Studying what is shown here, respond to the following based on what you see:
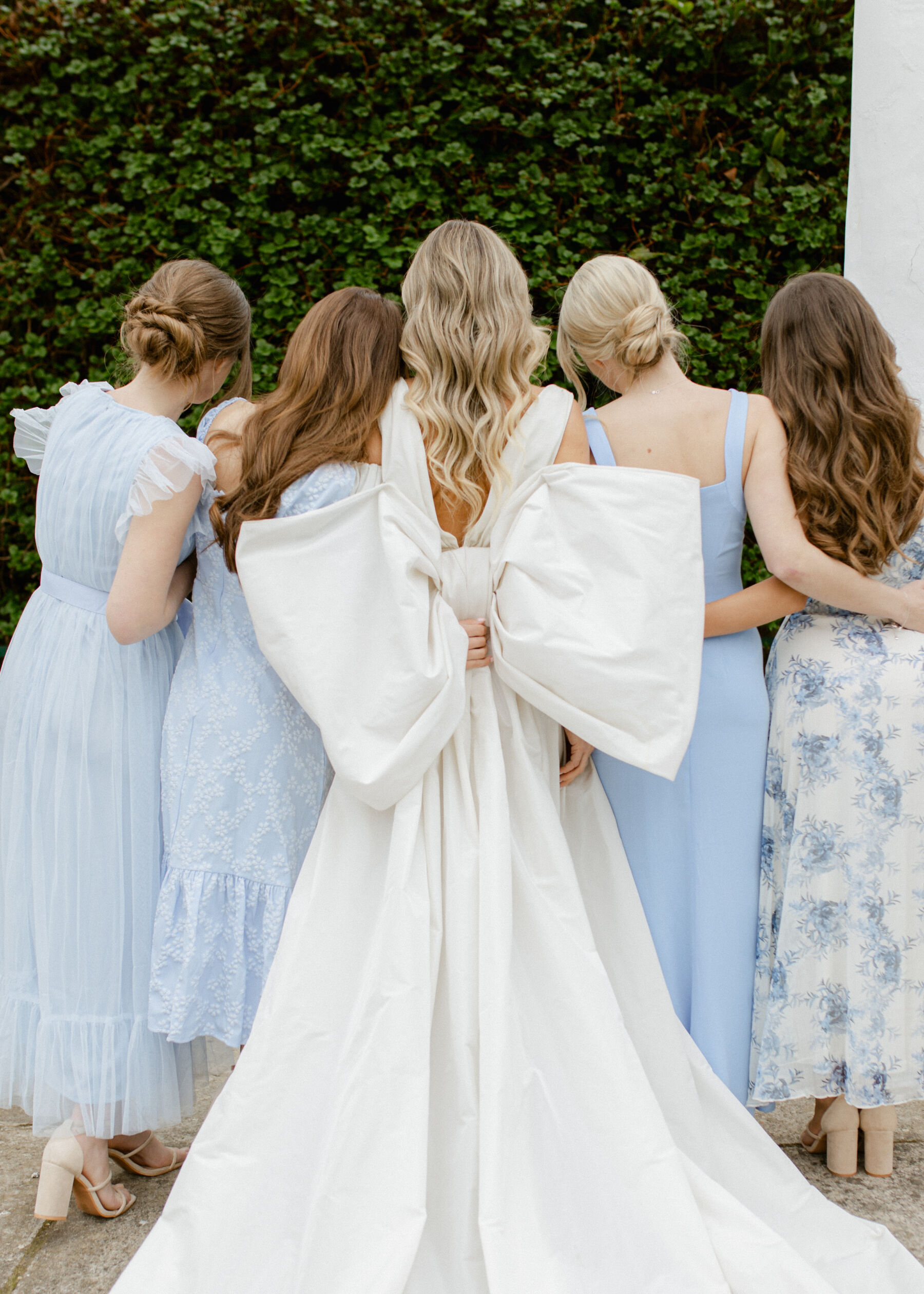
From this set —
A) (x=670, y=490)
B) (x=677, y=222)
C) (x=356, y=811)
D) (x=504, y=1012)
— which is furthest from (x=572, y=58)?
(x=504, y=1012)

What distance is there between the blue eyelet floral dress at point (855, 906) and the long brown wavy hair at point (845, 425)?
31 centimetres

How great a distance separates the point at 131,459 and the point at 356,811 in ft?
2.79

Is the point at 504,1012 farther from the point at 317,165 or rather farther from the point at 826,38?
the point at 826,38

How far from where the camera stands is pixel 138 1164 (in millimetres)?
2344

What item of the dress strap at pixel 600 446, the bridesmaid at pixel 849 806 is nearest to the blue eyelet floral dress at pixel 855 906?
the bridesmaid at pixel 849 806

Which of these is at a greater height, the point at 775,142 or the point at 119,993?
the point at 775,142

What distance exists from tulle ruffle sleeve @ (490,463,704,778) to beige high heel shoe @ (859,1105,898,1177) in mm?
1065

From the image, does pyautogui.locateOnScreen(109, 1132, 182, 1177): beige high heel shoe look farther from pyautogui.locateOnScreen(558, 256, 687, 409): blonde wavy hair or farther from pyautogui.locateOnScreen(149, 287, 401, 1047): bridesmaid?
pyautogui.locateOnScreen(558, 256, 687, 409): blonde wavy hair

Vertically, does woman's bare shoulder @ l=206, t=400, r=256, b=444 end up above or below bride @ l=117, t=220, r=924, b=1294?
above

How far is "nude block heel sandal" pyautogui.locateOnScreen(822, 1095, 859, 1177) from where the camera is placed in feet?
7.63

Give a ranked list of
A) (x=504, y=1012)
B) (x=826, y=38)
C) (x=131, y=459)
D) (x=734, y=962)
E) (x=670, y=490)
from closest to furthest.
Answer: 1. (x=504, y=1012)
2. (x=670, y=490)
3. (x=131, y=459)
4. (x=734, y=962)
5. (x=826, y=38)

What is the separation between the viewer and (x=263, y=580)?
190cm

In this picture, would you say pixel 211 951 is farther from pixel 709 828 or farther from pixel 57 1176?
pixel 709 828

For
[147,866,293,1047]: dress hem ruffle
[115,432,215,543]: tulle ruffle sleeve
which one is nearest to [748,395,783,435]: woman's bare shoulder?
[115,432,215,543]: tulle ruffle sleeve
